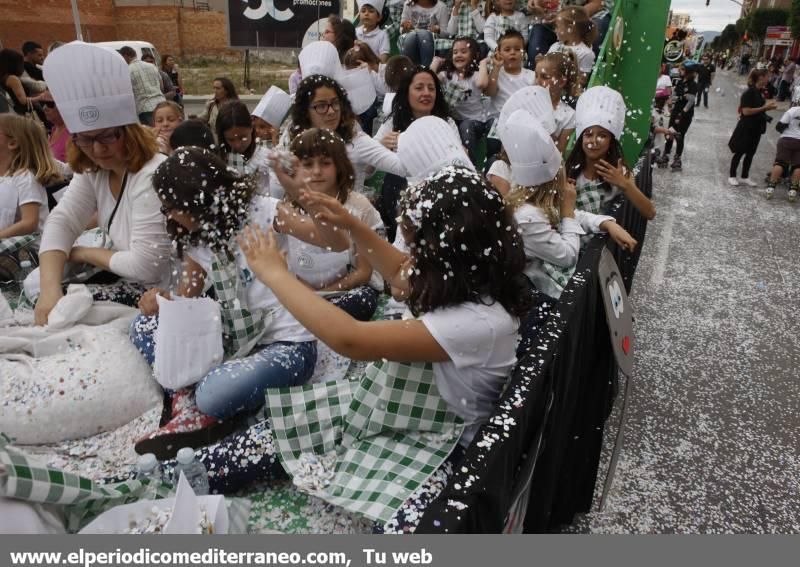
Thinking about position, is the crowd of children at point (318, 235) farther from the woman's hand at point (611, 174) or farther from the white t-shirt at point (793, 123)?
the white t-shirt at point (793, 123)

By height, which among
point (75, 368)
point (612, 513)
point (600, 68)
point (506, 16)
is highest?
point (506, 16)

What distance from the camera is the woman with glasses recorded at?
3539mm

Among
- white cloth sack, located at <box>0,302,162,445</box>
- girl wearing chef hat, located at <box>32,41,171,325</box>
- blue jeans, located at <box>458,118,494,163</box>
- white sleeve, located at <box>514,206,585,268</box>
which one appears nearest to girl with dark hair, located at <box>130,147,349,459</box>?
white cloth sack, located at <box>0,302,162,445</box>

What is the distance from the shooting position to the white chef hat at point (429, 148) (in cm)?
249

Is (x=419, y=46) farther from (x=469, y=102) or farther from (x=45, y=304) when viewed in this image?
(x=45, y=304)

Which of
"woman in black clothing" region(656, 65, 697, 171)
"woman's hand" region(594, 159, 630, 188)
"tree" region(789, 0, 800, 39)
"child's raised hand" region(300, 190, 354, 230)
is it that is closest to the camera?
"child's raised hand" region(300, 190, 354, 230)

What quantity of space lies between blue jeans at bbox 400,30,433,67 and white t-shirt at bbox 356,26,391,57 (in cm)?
42

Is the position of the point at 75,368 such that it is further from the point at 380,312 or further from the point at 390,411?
the point at 380,312

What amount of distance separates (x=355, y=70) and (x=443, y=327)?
13.9 ft

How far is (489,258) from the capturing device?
1.49 metres

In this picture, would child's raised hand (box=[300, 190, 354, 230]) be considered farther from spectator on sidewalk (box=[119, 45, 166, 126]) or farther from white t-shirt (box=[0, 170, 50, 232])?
spectator on sidewalk (box=[119, 45, 166, 126])

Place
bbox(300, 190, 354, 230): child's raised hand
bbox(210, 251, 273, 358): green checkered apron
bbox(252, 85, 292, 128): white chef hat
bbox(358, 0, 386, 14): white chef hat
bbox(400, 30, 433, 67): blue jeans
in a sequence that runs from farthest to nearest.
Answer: bbox(358, 0, 386, 14): white chef hat
bbox(400, 30, 433, 67): blue jeans
bbox(252, 85, 292, 128): white chef hat
bbox(210, 251, 273, 358): green checkered apron
bbox(300, 190, 354, 230): child's raised hand
